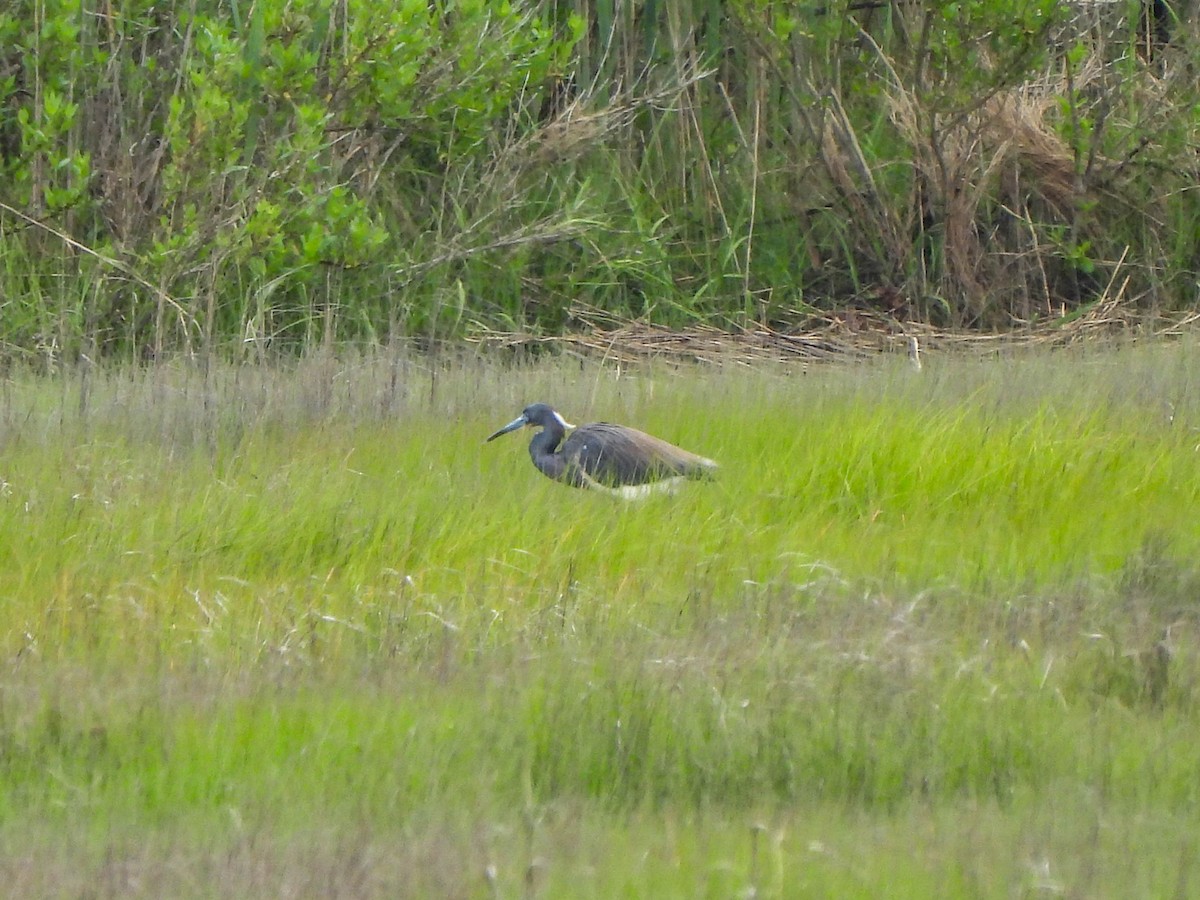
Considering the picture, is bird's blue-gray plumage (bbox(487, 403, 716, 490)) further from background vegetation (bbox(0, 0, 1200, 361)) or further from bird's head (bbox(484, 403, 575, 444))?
background vegetation (bbox(0, 0, 1200, 361))

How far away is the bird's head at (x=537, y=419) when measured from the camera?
6.75 meters

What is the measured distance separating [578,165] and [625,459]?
5.47 meters

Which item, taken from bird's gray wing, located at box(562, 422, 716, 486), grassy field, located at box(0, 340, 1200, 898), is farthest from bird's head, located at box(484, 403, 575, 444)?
bird's gray wing, located at box(562, 422, 716, 486)

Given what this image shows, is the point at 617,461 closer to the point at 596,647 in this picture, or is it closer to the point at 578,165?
the point at 596,647

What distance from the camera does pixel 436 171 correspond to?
1123cm

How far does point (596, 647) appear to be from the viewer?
450cm

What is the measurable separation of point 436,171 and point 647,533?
5.88 m

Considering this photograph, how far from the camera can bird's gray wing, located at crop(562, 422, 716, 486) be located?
20.7 ft

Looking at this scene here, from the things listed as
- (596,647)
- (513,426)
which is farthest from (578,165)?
(596,647)

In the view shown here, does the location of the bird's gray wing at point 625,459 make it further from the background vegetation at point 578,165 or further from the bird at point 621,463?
the background vegetation at point 578,165

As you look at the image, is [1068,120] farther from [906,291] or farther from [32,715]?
[32,715]

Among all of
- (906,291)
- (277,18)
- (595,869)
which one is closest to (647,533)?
(595,869)


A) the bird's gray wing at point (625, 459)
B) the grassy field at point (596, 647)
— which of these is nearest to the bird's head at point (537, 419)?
the grassy field at point (596, 647)

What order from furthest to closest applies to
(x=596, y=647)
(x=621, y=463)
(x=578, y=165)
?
(x=578, y=165), (x=621, y=463), (x=596, y=647)
